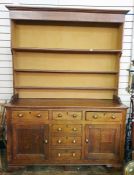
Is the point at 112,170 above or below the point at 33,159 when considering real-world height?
below

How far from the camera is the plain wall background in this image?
3051mm

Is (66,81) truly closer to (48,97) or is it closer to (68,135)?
(48,97)

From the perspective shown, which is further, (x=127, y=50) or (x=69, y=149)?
(x=127, y=50)

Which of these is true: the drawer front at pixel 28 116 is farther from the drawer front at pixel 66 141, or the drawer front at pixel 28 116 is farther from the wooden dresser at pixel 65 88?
the drawer front at pixel 66 141

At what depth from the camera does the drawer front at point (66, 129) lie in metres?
2.67

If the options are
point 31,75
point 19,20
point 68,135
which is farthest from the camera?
point 31,75

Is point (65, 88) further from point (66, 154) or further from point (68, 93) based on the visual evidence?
point (66, 154)

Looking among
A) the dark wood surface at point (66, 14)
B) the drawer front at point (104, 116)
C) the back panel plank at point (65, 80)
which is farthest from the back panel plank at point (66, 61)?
the drawer front at point (104, 116)

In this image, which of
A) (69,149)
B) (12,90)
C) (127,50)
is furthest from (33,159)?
(127,50)

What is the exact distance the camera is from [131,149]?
2.93m

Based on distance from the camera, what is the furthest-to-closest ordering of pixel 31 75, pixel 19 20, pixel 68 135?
pixel 31 75 → pixel 19 20 → pixel 68 135

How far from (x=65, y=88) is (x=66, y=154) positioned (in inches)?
39.1

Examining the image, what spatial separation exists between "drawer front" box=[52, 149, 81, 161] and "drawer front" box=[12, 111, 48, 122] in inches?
20.5

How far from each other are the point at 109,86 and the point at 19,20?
170 centimetres
